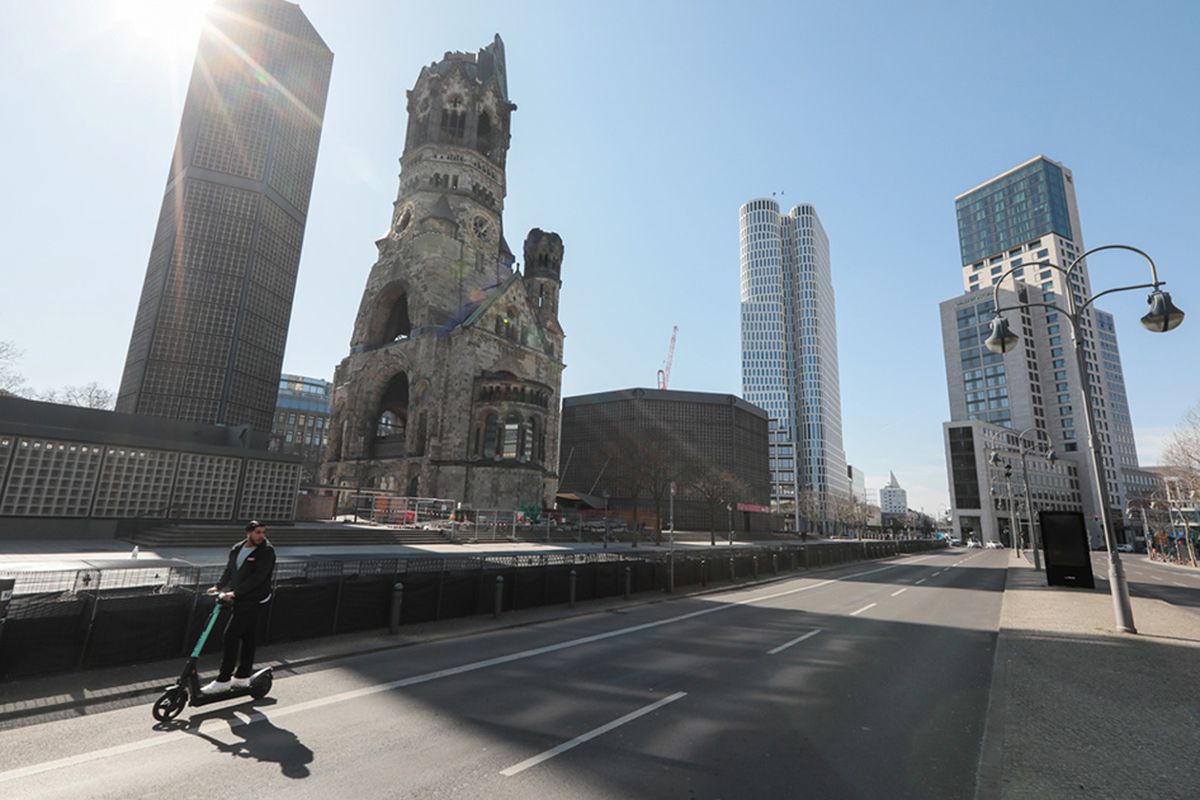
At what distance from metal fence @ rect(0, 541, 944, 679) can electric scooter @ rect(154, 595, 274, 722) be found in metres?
2.24

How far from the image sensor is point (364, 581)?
1030 cm

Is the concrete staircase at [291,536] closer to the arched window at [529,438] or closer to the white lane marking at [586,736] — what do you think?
the arched window at [529,438]

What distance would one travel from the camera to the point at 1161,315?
34.5 ft

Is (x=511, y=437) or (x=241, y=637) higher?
(x=511, y=437)

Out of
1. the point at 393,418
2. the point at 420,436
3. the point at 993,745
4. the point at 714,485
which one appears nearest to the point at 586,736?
the point at 993,745

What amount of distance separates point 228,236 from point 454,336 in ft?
73.6

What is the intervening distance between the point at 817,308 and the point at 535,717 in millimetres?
182867

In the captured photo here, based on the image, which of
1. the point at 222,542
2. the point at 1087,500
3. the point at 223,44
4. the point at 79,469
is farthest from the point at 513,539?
the point at 1087,500

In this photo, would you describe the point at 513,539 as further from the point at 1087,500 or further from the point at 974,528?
the point at 1087,500

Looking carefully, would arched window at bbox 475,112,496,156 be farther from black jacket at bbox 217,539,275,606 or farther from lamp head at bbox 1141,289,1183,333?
black jacket at bbox 217,539,275,606

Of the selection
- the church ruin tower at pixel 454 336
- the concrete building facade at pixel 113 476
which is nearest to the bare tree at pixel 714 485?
the church ruin tower at pixel 454 336

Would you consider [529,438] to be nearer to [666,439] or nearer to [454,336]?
[454,336]

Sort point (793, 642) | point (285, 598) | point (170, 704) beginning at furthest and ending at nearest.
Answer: point (793, 642) < point (285, 598) < point (170, 704)

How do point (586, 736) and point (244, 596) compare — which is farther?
point (244, 596)
